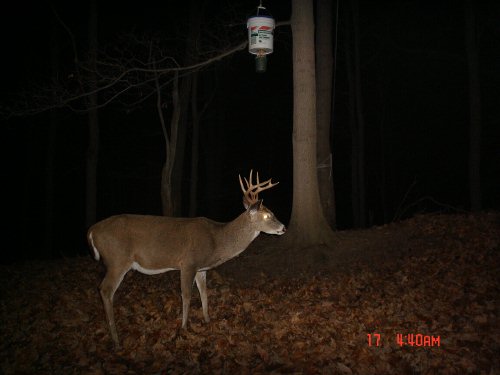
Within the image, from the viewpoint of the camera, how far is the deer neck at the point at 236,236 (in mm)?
6547

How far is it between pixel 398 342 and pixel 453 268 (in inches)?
101

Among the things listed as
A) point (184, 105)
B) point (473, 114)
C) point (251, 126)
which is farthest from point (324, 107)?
point (251, 126)

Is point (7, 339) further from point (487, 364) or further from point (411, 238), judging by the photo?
point (411, 238)

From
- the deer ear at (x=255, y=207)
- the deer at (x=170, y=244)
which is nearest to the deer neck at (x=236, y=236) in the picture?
the deer at (x=170, y=244)

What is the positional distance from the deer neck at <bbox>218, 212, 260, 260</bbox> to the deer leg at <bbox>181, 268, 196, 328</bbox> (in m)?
0.59

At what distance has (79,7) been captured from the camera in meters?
15.5

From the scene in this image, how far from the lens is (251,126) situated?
110ft

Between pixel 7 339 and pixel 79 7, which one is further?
pixel 79 7

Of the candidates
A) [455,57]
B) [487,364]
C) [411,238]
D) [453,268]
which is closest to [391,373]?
[487,364]

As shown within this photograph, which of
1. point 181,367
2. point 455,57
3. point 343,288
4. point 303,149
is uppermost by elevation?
point 455,57

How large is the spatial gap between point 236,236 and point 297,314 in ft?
4.80

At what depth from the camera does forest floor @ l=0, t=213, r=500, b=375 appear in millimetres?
4848

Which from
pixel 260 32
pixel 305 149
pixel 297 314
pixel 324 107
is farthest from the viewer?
pixel 324 107
